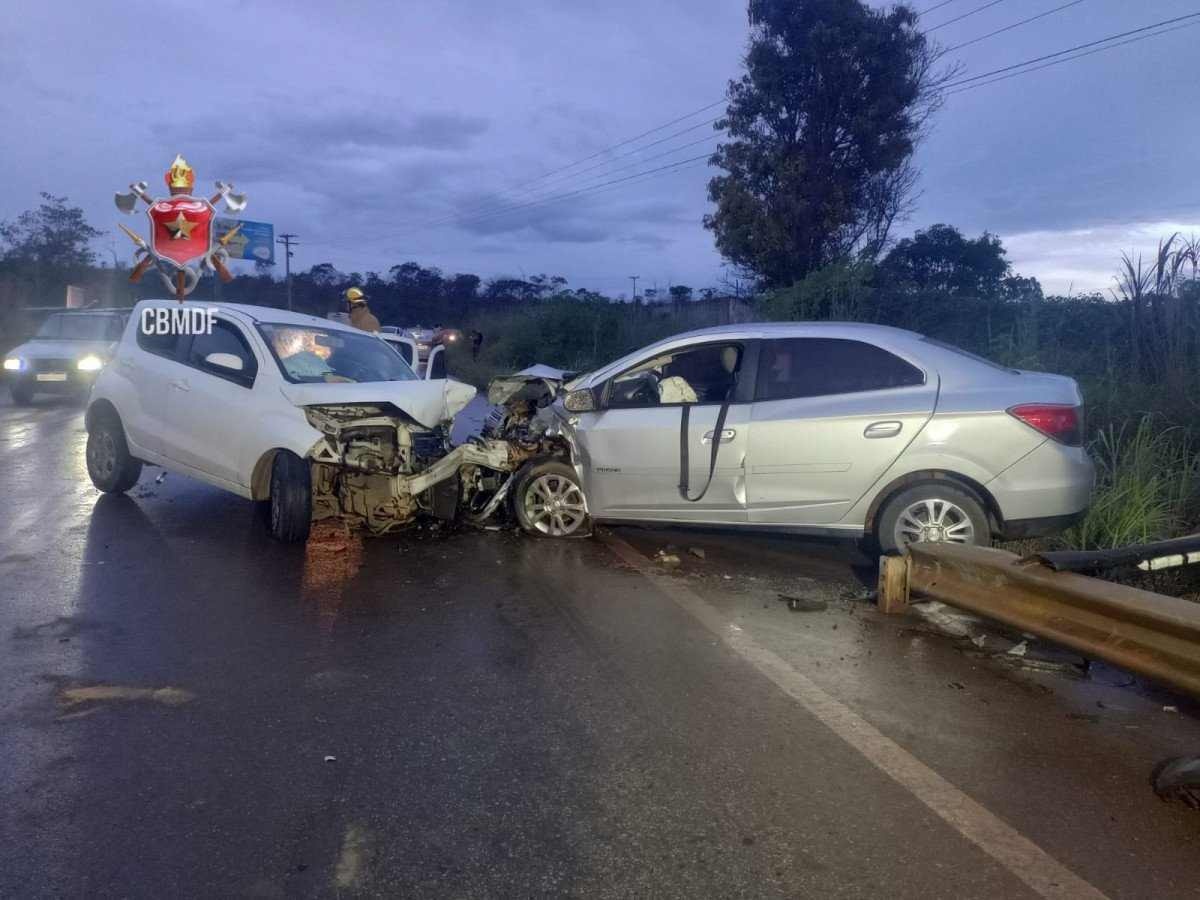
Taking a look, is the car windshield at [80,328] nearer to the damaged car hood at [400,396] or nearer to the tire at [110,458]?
the tire at [110,458]

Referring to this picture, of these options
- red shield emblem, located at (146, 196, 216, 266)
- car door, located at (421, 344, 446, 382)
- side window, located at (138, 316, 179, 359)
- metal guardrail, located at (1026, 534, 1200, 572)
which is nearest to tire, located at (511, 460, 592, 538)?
side window, located at (138, 316, 179, 359)

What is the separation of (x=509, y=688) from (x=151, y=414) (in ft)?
18.1

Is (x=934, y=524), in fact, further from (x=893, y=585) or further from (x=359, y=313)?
(x=359, y=313)

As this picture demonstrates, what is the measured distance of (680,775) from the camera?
155 inches

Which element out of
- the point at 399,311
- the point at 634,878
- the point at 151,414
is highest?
the point at 399,311

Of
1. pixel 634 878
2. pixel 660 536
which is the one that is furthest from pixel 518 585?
pixel 634 878

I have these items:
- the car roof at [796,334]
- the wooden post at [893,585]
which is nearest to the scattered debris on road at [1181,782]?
the wooden post at [893,585]

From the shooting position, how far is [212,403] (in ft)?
27.5

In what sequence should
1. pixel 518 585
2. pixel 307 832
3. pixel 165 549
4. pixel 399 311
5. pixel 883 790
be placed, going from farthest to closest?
1. pixel 399 311
2. pixel 165 549
3. pixel 518 585
4. pixel 883 790
5. pixel 307 832

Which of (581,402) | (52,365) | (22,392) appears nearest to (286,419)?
(581,402)

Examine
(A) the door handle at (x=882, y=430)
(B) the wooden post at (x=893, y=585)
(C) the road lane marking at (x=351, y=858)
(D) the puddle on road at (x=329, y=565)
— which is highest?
(A) the door handle at (x=882, y=430)

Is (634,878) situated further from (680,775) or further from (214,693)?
(214,693)

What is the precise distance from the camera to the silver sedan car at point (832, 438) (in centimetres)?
664

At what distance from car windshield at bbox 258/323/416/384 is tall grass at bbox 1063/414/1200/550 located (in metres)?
5.70
